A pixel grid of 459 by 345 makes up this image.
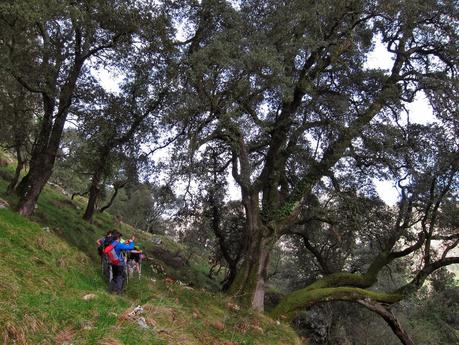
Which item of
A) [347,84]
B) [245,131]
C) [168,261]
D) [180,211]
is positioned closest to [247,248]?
[180,211]

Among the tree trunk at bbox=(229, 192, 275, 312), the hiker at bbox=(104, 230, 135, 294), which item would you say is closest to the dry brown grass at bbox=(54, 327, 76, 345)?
the hiker at bbox=(104, 230, 135, 294)

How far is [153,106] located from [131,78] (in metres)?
1.49

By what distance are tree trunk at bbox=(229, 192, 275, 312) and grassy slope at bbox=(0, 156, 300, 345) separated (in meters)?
1.36

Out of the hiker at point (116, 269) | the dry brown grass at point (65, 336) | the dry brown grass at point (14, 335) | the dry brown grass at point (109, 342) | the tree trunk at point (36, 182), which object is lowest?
the dry brown grass at point (14, 335)

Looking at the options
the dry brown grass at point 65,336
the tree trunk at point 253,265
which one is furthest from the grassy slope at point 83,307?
the tree trunk at point 253,265

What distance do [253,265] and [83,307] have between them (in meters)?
11.3

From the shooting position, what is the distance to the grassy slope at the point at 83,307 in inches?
250

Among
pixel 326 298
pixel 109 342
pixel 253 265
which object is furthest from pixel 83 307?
pixel 326 298

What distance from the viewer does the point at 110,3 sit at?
1398 cm

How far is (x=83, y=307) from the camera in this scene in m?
7.88

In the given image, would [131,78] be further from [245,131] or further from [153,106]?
[245,131]

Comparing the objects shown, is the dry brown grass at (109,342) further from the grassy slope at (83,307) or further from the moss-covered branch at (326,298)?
the moss-covered branch at (326,298)

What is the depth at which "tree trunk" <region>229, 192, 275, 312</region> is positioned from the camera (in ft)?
58.7

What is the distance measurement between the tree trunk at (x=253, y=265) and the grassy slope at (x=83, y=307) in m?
1.36
